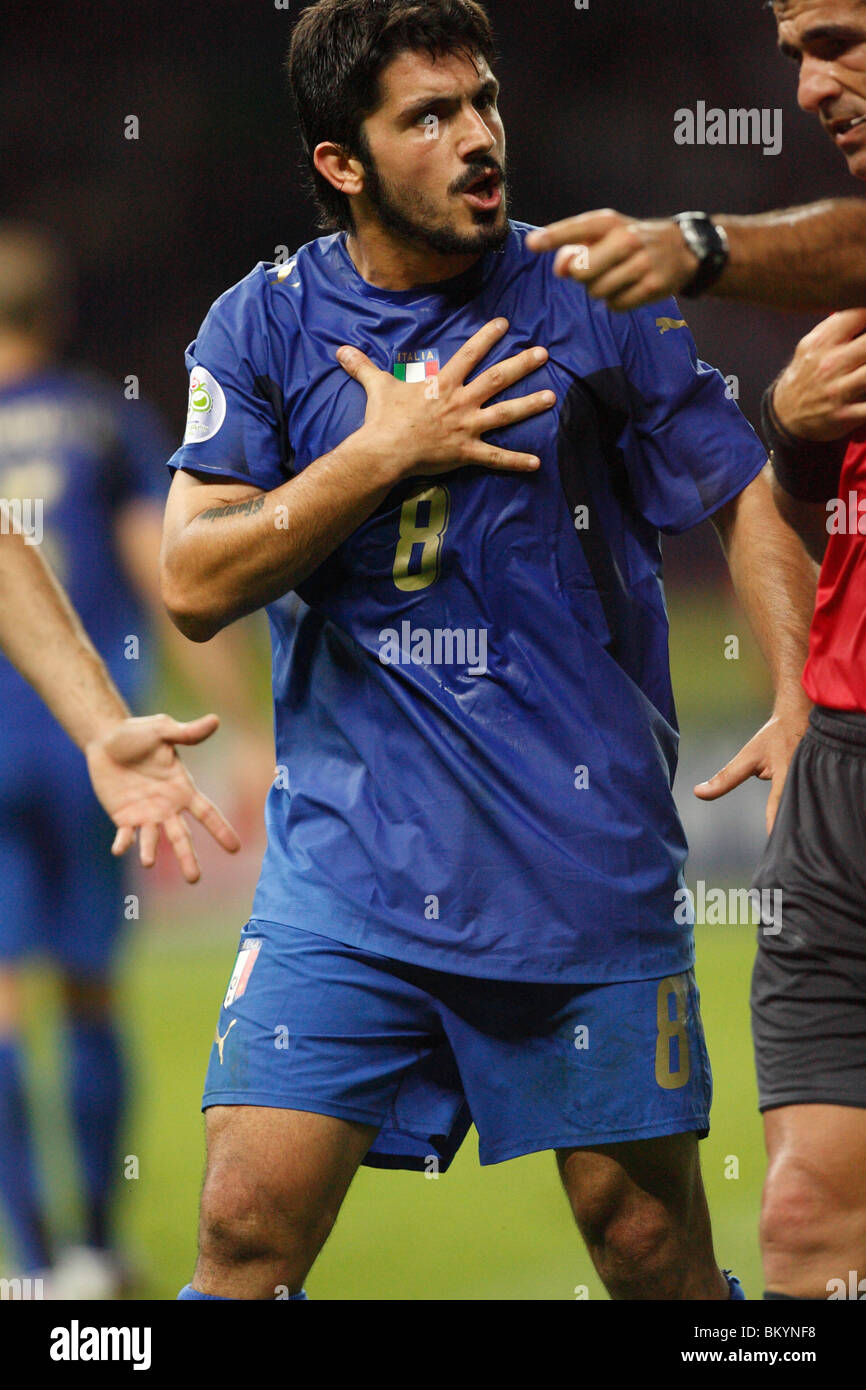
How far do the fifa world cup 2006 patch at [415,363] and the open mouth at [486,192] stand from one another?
0.23 meters

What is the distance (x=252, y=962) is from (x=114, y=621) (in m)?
2.22

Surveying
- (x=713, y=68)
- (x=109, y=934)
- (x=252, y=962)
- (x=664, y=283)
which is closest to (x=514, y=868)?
(x=252, y=962)

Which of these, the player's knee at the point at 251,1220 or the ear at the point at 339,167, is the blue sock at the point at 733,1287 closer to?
the player's knee at the point at 251,1220

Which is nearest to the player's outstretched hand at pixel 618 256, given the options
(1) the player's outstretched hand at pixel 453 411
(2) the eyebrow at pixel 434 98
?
(1) the player's outstretched hand at pixel 453 411

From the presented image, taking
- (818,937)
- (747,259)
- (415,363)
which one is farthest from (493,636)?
(747,259)

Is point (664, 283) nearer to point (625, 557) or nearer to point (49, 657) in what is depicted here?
point (625, 557)

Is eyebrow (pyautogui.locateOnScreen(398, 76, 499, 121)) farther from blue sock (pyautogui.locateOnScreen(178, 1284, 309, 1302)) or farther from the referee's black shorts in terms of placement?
blue sock (pyautogui.locateOnScreen(178, 1284, 309, 1302))

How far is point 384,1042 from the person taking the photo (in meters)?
2.63

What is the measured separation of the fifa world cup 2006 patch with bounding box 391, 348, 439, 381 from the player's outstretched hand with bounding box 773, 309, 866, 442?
1.90 feet

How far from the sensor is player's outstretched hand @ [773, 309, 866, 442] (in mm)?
Result: 2322

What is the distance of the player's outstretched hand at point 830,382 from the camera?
232 cm

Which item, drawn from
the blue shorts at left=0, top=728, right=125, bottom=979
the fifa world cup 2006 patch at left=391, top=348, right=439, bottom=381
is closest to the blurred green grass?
the blue shorts at left=0, top=728, right=125, bottom=979

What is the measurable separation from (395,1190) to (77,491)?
6.90ft

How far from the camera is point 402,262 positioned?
2760 millimetres
